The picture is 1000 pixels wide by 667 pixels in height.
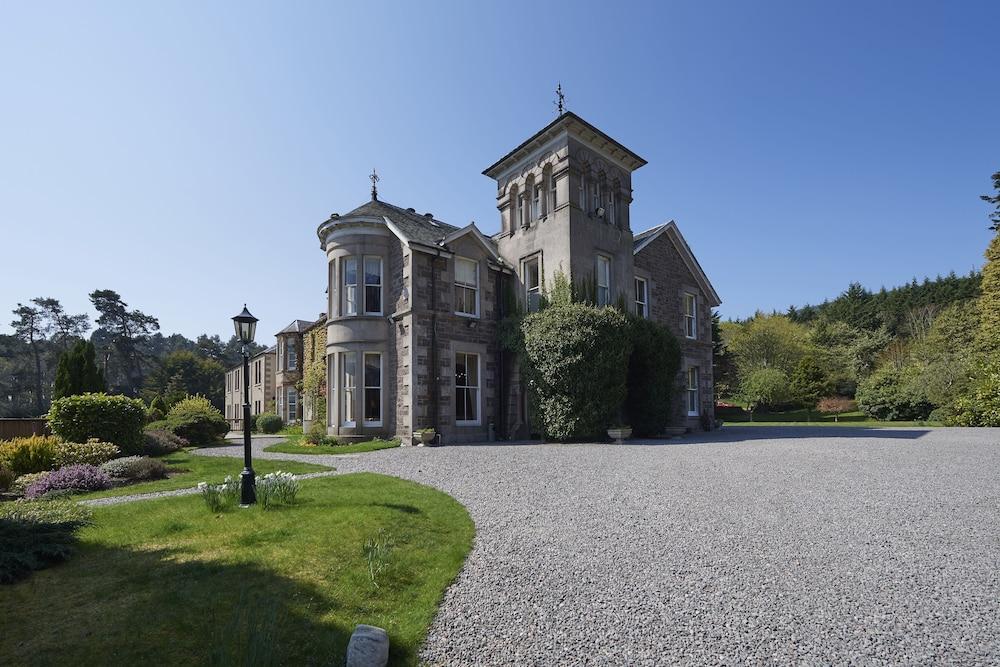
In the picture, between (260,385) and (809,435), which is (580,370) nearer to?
(809,435)

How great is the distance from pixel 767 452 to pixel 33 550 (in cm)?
1410

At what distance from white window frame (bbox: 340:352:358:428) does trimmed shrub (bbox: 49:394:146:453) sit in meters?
6.06

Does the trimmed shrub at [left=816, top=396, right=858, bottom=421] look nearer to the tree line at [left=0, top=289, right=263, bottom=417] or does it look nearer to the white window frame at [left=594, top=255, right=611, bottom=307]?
the white window frame at [left=594, top=255, right=611, bottom=307]

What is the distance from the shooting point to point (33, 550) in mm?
5465

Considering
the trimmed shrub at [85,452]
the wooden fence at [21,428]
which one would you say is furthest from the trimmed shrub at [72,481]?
the wooden fence at [21,428]

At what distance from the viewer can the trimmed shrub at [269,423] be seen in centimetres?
3022

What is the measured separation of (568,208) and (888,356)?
47.6 metres

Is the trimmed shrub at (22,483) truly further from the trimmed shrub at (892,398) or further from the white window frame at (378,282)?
the trimmed shrub at (892,398)

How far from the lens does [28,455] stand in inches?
471

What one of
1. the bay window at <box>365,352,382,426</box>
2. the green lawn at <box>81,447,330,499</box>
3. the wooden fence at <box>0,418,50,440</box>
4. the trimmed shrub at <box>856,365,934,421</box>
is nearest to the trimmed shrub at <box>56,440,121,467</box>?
the green lawn at <box>81,447,330,499</box>

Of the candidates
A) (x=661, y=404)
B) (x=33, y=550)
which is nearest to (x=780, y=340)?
(x=661, y=404)

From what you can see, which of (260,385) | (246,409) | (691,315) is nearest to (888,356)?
(691,315)

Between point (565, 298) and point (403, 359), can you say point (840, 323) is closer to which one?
point (565, 298)

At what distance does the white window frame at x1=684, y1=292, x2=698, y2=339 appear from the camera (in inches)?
975
